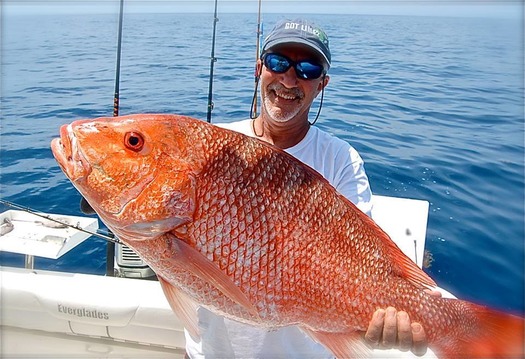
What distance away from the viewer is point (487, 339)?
1670mm

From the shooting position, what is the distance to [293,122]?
7.06ft

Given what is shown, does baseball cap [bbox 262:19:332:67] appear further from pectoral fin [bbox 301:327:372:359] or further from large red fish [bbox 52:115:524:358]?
pectoral fin [bbox 301:327:372:359]

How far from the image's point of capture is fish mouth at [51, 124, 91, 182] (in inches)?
55.6

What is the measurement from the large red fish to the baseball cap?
72 centimetres

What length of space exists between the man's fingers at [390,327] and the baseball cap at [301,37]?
117cm

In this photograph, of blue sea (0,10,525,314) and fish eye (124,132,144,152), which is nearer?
fish eye (124,132,144,152)

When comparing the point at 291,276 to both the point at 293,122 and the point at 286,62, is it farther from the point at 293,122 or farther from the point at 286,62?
the point at 286,62

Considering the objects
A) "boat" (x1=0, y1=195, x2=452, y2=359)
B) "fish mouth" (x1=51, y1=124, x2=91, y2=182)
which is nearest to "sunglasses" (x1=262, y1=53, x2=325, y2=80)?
"fish mouth" (x1=51, y1=124, x2=91, y2=182)

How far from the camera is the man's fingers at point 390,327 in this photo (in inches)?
61.9

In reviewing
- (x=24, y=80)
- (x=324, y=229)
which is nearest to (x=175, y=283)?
(x=324, y=229)

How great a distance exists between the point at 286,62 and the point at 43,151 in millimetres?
6796

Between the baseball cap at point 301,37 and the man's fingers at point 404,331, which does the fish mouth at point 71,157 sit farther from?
the man's fingers at point 404,331

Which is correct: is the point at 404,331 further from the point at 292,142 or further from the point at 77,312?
the point at 77,312

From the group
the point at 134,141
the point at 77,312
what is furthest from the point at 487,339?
the point at 77,312
